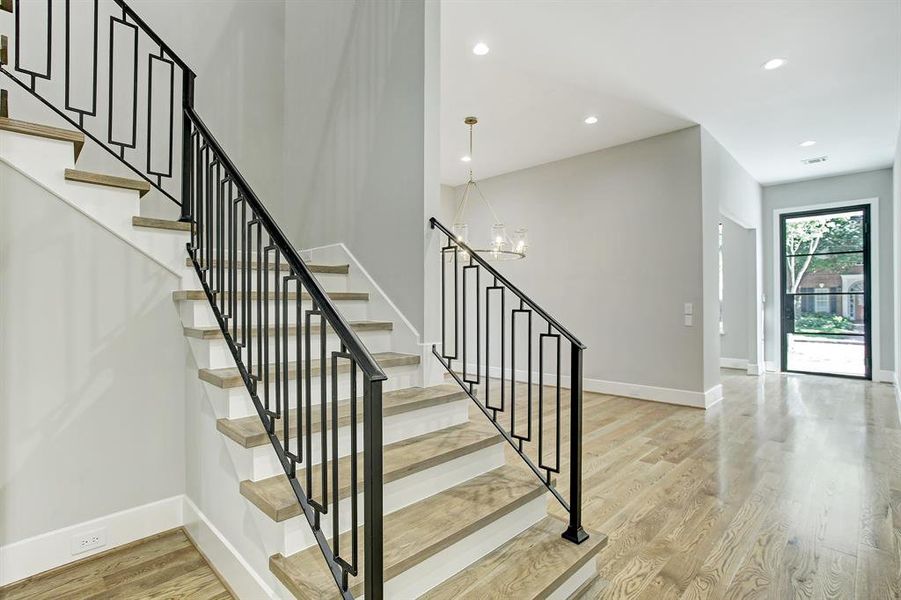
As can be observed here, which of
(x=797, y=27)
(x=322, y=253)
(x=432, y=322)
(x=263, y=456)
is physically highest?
(x=797, y=27)

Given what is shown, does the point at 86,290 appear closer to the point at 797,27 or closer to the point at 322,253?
the point at 322,253

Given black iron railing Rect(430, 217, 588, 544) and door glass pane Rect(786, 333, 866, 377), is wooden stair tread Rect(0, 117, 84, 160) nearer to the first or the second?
black iron railing Rect(430, 217, 588, 544)

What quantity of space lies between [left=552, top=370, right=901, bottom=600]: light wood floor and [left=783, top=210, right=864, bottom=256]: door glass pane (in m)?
3.19

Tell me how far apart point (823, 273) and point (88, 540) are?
9308mm

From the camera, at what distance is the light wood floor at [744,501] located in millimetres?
2033

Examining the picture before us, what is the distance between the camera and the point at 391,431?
223cm

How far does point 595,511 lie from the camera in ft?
8.75

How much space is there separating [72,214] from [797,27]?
4.72m

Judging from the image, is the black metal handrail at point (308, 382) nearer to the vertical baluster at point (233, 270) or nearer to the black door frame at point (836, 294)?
the vertical baluster at point (233, 270)

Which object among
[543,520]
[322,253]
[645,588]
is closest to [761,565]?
[645,588]

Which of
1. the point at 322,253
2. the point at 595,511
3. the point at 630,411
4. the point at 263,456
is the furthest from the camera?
the point at 630,411

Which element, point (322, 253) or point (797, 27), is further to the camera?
point (322, 253)

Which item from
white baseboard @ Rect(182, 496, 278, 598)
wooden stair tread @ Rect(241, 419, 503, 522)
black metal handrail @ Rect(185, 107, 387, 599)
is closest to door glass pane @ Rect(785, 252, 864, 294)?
wooden stair tread @ Rect(241, 419, 503, 522)

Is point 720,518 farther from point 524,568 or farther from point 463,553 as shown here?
point 463,553
